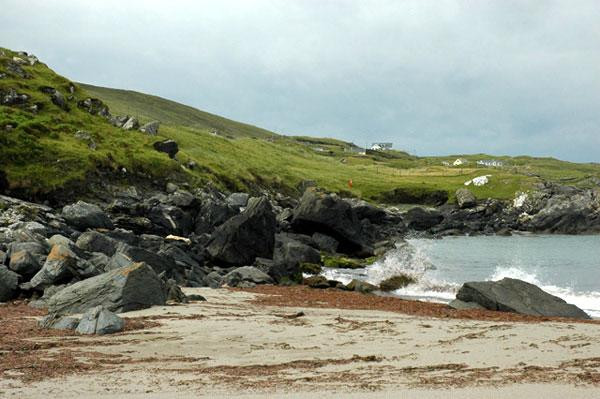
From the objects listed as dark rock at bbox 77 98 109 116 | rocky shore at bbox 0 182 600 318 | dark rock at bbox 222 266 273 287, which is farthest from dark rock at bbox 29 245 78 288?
dark rock at bbox 77 98 109 116

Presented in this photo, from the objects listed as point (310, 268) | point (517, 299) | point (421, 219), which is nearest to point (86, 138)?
point (310, 268)

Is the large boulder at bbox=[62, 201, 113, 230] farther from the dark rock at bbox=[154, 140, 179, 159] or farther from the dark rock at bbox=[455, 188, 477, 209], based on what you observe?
the dark rock at bbox=[455, 188, 477, 209]

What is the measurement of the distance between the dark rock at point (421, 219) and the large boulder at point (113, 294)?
7583 centimetres

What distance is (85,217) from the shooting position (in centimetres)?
3700

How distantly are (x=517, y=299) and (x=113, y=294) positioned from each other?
48.5 ft

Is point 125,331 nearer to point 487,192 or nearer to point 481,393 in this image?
point 481,393

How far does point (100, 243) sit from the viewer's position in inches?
1105

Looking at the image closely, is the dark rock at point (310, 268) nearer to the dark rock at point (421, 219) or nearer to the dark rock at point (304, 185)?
the dark rock at point (421, 219)

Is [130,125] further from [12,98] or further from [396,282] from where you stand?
[396,282]

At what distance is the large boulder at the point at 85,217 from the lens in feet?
120

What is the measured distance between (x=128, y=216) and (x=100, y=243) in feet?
50.0

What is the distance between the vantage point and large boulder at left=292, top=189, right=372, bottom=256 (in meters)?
51.3

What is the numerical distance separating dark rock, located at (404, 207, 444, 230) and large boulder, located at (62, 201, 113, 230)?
203 feet

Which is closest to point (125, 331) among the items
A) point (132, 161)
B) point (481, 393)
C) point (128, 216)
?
point (481, 393)
